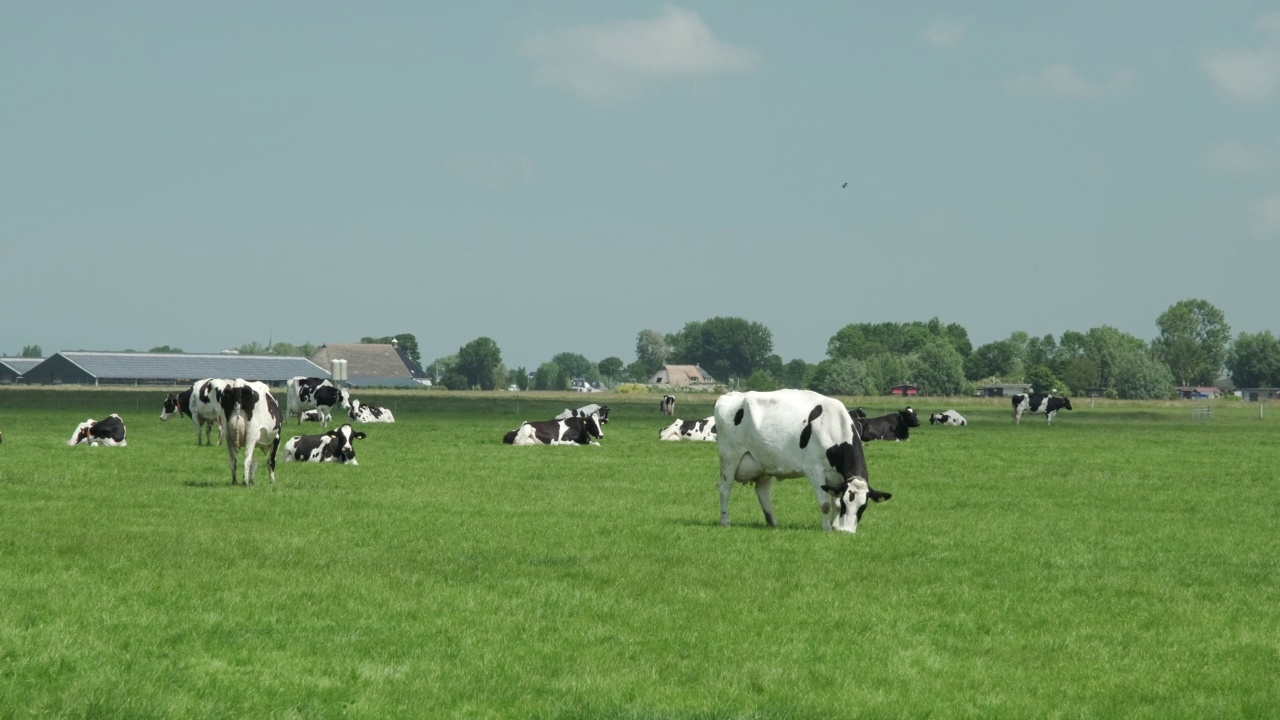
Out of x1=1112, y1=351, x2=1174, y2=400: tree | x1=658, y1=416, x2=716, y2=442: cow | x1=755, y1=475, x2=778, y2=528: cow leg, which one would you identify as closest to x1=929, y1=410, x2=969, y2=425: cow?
x1=658, y1=416, x2=716, y2=442: cow

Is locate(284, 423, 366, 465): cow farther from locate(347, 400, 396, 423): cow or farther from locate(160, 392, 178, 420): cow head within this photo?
locate(347, 400, 396, 423): cow

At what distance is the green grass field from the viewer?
920 centimetres

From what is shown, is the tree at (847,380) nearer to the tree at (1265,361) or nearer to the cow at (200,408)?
the tree at (1265,361)

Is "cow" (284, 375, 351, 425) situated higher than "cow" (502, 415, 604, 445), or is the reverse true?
"cow" (284, 375, 351, 425)

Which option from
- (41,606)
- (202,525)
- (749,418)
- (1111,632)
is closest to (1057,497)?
(749,418)

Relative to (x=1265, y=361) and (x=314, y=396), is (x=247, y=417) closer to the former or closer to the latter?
(x=314, y=396)

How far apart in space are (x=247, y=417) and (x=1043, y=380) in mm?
164258

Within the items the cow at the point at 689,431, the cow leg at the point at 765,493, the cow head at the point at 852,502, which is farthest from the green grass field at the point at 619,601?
the cow at the point at 689,431

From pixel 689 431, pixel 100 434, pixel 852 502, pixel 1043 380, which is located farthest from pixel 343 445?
pixel 1043 380

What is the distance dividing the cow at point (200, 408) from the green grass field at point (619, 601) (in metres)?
1.98

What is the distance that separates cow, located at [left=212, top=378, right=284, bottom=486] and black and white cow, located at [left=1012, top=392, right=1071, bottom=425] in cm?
4912

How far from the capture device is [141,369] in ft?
564

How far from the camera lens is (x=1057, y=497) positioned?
2362 cm

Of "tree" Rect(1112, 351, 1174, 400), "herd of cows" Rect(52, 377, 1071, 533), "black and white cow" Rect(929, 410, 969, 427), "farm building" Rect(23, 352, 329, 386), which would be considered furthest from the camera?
"farm building" Rect(23, 352, 329, 386)
